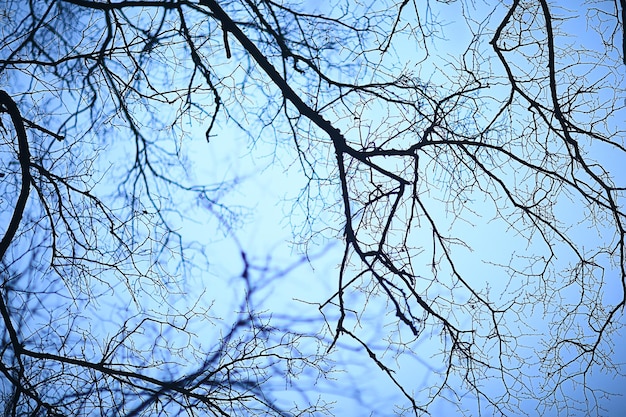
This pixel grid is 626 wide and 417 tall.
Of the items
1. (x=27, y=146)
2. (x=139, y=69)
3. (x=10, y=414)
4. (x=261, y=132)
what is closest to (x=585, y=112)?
(x=261, y=132)

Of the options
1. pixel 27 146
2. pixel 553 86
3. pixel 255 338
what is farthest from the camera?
pixel 255 338

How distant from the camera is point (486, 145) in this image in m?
2.89

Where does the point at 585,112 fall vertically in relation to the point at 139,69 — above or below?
below

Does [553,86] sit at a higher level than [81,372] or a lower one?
higher

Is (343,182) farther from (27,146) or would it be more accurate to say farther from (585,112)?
(27,146)

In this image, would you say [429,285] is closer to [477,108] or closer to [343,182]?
[343,182]

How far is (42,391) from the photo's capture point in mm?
3033

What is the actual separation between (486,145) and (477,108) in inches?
11.1

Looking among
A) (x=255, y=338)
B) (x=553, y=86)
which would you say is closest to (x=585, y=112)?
(x=553, y=86)

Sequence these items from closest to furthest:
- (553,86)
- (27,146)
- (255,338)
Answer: (553,86) → (27,146) → (255,338)

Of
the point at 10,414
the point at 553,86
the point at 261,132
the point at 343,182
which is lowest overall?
the point at 10,414

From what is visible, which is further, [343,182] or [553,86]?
[343,182]

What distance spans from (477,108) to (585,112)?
1.91ft

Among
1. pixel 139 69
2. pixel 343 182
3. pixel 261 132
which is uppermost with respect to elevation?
pixel 139 69
